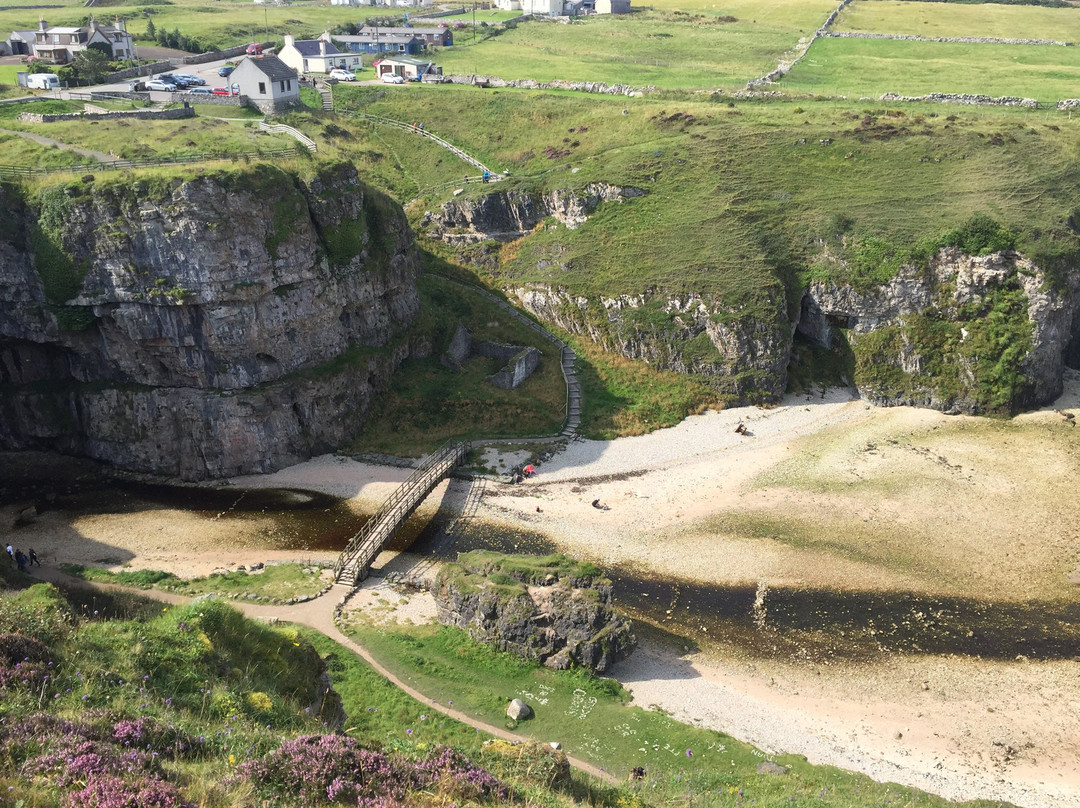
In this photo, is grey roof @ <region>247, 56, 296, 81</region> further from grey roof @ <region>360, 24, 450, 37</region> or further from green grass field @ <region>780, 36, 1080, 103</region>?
green grass field @ <region>780, 36, 1080, 103</region>

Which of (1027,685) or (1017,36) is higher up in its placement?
(1017,36)

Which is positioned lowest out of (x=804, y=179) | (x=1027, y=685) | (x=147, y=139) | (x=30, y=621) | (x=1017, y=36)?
(x=1027, y=685)

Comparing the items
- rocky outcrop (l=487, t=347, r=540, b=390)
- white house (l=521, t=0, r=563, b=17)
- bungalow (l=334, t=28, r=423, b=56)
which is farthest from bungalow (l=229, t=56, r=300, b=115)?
white house (l=521, t=0, r=563, b=17)

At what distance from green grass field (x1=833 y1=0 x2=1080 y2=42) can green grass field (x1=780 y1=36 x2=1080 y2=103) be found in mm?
10724

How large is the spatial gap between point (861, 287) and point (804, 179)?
47.2ft

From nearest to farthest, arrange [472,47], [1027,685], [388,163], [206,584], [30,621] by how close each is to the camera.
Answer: [30,621] → [1027,685] → [206,584] → [388,163] → [472,47]

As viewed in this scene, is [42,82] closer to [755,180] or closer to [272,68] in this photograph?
[272,68]

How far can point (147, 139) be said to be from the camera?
201 feet

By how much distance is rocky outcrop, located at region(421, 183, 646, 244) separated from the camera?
76.2 metres

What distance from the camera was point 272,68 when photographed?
8219 centimetres

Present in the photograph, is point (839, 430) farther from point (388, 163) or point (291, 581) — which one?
point (388, 163)

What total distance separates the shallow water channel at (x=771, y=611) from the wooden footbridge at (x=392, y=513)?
1592 millimetres

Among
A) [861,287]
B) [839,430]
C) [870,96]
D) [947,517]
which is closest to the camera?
[947,517]

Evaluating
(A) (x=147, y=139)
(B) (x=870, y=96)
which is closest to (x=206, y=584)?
(A) (x=147, y=139)
